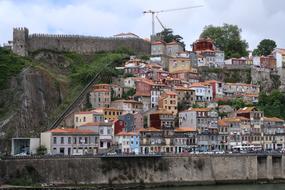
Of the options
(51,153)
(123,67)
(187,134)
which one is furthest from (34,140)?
(123,67)

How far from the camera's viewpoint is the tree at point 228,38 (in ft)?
411

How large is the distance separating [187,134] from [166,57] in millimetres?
26375

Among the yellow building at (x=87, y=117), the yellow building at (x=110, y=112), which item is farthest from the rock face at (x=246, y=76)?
the yellow building at (x=87, y=117)

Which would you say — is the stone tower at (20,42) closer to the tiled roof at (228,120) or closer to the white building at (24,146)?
the white building at (24,146)

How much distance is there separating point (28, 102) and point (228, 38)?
52560mm

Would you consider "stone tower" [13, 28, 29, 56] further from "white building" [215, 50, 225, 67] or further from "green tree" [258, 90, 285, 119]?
"green tree" [258, 90, 285, 119]

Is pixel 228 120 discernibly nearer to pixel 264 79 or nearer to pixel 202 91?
pixel 202 91

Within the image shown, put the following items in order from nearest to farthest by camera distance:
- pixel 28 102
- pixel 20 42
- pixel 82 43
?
pixel 28 102 < pixel 20 42 < pixel 82 43

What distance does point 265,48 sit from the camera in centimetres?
12938

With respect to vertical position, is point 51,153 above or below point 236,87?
below

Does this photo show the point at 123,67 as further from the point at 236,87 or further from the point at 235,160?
the point at 235,160

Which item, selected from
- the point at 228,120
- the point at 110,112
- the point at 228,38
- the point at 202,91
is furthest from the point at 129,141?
the point at 228,38

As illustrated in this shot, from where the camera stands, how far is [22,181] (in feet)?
225

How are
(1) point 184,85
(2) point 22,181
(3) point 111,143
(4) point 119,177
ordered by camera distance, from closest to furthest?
(2) point 22,181 → (4) point 119,177 → (3) point 111,143 → (1) point 184,85
